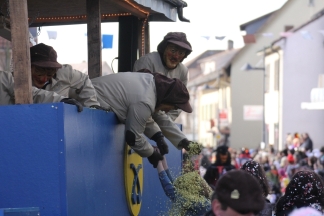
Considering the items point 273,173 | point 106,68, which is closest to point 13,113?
point 106,68

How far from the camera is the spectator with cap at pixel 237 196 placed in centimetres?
405

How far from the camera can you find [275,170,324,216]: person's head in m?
5.84

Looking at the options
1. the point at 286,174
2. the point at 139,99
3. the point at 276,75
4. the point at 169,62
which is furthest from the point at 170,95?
the point at 276,75

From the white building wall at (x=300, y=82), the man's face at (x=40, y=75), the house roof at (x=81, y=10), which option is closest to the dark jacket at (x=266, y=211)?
the man's face at (x=40, y=75)

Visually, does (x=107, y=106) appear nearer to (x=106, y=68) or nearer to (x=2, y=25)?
(x=2, y=25)

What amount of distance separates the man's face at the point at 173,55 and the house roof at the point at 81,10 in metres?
0.35

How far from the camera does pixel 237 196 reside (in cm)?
404

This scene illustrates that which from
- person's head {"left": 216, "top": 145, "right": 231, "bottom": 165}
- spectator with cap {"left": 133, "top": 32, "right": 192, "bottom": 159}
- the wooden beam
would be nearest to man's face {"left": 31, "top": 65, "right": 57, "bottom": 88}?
spectator with cap {"left": 133, "top": 32, "right": 192, "bottom": 159}

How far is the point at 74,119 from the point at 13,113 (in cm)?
45

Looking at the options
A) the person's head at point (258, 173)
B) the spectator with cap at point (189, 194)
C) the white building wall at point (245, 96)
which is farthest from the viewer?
the white building wall at point (245, 96)

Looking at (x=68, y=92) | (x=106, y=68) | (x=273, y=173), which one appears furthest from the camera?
(x=273, y=173)

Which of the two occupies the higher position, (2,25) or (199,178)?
(2,25)

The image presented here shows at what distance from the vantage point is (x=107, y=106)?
7.59 metres

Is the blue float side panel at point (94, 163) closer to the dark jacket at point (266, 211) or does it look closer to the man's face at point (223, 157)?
the dark jacket at point (266, 211)
